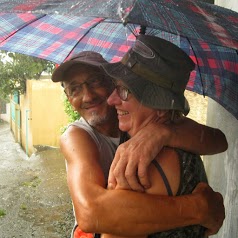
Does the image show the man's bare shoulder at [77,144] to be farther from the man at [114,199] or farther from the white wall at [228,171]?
the white wall at [228,171]

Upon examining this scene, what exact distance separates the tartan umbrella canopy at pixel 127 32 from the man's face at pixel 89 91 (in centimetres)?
A: 39

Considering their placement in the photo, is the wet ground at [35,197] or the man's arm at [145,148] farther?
the wet ground at [35,197]

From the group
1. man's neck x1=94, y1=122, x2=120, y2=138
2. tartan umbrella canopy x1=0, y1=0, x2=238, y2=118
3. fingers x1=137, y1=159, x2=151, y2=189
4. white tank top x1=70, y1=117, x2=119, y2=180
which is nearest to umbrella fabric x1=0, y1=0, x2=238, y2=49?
tartan umbrella canopy x1=0, y1=0, x2=238, y2=118

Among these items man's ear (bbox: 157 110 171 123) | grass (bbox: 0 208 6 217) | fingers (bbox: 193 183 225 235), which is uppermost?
man's ear (bbox: 157 110 171 123)

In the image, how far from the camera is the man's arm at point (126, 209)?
1.54 meters

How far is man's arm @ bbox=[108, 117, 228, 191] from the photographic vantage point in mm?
1569

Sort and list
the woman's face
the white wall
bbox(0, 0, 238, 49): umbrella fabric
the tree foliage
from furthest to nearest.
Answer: the tree foliage
the white wall
the woman's face
bbox(0, 0, 238, 49): umbrella fabric

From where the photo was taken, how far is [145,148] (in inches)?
64.2

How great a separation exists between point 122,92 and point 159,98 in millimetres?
211

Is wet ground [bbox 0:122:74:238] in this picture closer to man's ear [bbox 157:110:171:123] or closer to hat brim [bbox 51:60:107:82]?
hat brim [bbox 51:60:107:82]

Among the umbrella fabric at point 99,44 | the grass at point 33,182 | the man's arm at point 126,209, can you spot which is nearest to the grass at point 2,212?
the grass at point 33,182

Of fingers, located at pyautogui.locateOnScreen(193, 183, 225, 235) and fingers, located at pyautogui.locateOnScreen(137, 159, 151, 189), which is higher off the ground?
fingers, located at pyautogui.locateOnScreen(137, 159, 151, 189)

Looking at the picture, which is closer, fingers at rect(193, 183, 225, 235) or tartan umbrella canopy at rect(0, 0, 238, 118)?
tartan umbrella canopy at rect(0, 0, 238, 118)

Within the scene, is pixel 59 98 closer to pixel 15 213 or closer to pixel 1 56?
pixel 1 56
